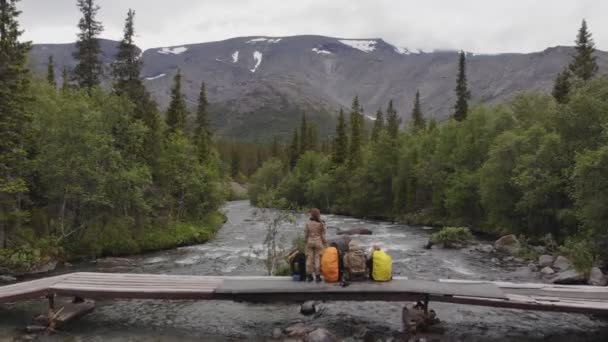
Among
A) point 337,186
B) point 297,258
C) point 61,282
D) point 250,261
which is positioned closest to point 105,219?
point 250,261

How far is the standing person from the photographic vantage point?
16422mm

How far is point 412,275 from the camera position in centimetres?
2541

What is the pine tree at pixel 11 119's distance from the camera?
2652 centimetres

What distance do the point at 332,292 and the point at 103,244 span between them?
23594 millimetres

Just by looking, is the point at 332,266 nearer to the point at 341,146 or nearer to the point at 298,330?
the point at 298,330

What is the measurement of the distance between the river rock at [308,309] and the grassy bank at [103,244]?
16.6 m

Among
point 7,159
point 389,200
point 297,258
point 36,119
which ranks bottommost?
point 389,200

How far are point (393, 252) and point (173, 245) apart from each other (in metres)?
17.7

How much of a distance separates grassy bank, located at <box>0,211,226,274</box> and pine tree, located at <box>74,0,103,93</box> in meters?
18.8

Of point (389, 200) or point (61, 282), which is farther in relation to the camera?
point (389, 200)

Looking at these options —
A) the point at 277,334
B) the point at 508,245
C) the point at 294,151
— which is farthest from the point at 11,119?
the point at 294,151

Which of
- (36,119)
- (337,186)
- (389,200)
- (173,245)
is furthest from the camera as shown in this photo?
(337,186)

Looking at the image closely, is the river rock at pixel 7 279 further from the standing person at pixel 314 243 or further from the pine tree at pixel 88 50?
the pine tree at pixel 88 50

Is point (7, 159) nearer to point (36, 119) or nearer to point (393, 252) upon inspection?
point (36, 119)
